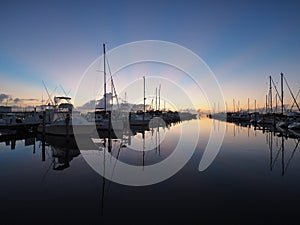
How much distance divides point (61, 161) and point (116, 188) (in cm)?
680

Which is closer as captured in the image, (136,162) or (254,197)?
(254,197)

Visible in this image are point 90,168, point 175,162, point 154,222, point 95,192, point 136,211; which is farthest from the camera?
point 175,162

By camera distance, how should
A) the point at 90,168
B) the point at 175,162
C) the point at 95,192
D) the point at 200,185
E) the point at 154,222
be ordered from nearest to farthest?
1. the point at 154,222
2. the point at 95,192
3. the point at 200,185
4. the point at 90,168
5. the point at 175,162

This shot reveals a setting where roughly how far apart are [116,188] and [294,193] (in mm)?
6996

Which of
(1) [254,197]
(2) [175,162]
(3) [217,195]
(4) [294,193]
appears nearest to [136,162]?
(2) [175,162]

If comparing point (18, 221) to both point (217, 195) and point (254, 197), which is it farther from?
point (254, 197)

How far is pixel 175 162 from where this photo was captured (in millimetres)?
13945

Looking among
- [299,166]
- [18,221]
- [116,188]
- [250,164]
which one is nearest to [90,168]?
[116,188]

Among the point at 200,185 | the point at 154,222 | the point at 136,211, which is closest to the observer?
the point at 154,222

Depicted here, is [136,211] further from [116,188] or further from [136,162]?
[136,162]

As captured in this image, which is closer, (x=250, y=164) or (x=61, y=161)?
(x=250, y=164)

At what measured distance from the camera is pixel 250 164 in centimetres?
1316

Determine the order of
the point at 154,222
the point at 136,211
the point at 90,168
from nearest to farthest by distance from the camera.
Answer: the point at 154,222
the point at 136,211
the point at 90,168

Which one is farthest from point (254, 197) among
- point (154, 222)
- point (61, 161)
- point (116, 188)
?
point (61, 161)
